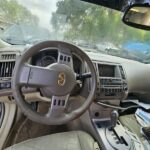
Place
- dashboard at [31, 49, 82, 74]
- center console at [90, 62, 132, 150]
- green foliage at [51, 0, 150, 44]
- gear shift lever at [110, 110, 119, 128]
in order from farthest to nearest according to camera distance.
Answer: green foliage at [51, 0, 150, 44]
gear shift lever at [110, 110, 119, 128]
center console at [90, 62, 132, 150]
dashboard at [31, 49, 82, 74]

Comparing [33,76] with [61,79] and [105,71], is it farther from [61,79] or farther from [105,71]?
[105,71]

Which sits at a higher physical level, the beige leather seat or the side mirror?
Result: the side mirror

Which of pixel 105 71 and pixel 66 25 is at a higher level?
pixel 66 25

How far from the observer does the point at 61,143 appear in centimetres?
186

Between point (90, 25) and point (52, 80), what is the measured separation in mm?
1011

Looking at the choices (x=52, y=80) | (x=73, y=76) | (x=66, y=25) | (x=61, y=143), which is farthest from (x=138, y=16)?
(x=61, y=143)

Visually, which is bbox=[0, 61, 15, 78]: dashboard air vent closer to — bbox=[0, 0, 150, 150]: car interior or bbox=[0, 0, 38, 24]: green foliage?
bbox=[0, 0, 150, 150]: car interior

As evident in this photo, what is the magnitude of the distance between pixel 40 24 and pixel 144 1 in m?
1.02

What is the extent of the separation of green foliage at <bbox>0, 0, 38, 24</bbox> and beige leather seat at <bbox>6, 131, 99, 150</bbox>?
945 millimetres

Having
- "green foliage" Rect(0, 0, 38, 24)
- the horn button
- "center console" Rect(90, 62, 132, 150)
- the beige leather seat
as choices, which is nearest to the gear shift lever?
"center console" Rect(90, 62, 132, 150)

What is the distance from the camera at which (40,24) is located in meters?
2.36

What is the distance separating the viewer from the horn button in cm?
166

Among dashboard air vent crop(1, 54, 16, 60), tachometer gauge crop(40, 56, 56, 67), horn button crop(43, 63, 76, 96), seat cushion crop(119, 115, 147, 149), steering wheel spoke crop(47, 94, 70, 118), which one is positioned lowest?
seat cushion crop(119, 115, 147, 149)

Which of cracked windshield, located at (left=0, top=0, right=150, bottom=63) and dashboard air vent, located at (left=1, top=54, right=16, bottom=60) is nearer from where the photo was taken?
dashboard air vent, located at (left=1, top=54, right=16, bottom=60)
